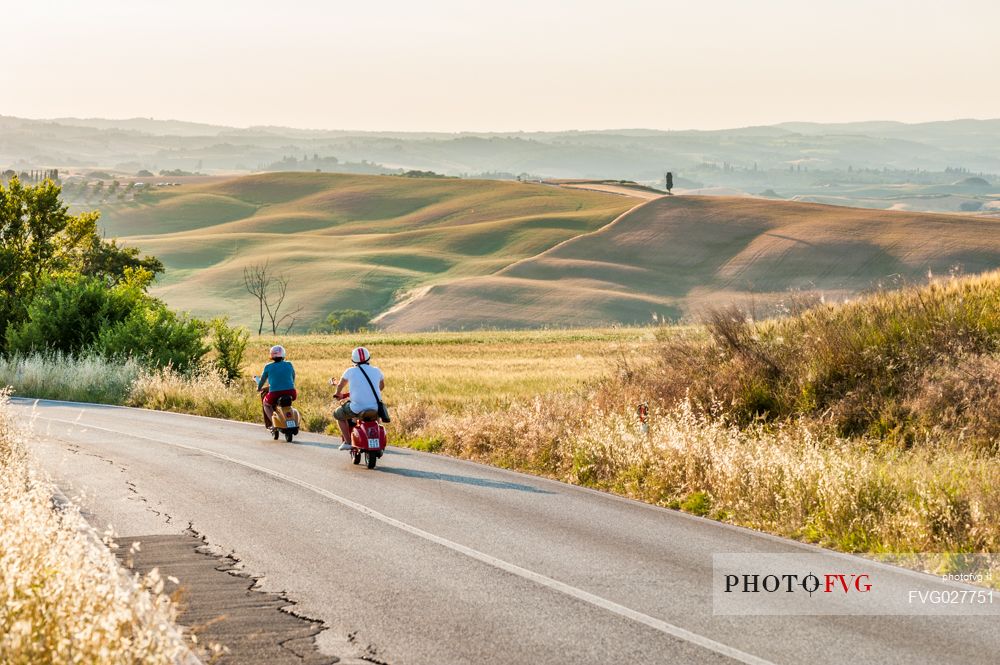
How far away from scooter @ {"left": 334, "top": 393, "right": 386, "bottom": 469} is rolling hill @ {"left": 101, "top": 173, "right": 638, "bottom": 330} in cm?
9924

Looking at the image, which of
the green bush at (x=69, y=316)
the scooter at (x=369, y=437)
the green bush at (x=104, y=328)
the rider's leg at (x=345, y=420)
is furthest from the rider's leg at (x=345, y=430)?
the green bush at (x=69, y=316)

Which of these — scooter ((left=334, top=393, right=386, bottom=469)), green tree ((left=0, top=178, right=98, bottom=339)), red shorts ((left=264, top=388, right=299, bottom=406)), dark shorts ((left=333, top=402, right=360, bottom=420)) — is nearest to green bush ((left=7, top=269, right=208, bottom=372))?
green tree ((left=0, top=178, right=98, bottom=339))

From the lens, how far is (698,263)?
127m

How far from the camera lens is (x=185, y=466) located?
17312 millimetres

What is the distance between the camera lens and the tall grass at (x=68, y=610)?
529cm

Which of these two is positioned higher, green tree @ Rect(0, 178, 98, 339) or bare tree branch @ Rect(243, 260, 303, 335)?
green tree @ Rect(0, 178, 98, 339)

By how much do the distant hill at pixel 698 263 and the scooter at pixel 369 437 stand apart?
3159 inches

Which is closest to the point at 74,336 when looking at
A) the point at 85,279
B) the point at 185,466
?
the point at 85,279

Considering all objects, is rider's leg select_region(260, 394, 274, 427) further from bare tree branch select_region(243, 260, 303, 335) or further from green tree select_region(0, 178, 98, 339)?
bare tree branch select_region(243, 260, 303, 335)

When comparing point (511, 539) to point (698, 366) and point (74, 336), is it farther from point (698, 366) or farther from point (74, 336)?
point (74, 336)

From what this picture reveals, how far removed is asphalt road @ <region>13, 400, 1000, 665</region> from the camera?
7.33 m

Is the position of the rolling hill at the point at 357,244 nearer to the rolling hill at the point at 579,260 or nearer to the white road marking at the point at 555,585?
the rolling hill at the point at 579,260

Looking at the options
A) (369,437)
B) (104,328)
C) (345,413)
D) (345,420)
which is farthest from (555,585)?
(104,328)

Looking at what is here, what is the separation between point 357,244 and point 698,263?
56.0 metres
